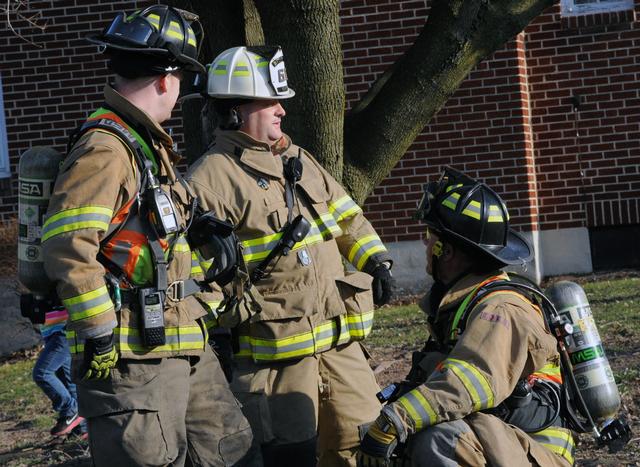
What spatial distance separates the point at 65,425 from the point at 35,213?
11.3ft

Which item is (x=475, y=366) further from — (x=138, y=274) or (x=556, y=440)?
(x=138, y=274)

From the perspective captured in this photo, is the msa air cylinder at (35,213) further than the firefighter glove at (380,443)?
Yes

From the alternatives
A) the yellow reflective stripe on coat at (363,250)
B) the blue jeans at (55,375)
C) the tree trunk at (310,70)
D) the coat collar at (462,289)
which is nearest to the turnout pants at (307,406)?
the yellow reflective stripe on coat at (363,250)

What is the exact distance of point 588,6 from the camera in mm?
10914

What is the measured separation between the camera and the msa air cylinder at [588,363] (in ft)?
13.2

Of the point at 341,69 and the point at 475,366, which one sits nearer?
the point at 475,366

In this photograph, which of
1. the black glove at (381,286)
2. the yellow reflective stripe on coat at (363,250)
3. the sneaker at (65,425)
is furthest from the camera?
the sneaker at (65,425)

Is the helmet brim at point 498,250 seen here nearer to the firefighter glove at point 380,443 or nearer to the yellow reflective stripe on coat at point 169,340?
the firefighter glove at point 380,443

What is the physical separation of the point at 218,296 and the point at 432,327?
0.90 meters

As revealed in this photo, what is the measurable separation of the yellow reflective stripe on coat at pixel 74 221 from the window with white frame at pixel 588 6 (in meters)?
8.25

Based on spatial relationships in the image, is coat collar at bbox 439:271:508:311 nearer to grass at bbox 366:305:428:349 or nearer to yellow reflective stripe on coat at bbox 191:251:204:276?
yellow reflective stripe on coat at bbox 191:251:204:276

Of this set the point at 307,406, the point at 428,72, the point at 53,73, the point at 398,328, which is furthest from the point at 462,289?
the point at 53,73

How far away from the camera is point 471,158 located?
10.9 metres

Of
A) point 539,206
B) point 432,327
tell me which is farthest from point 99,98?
point 432,327
